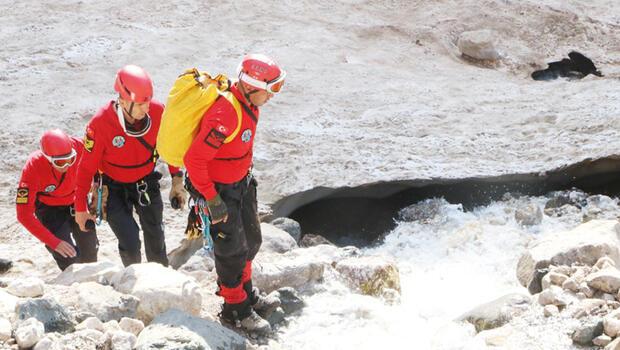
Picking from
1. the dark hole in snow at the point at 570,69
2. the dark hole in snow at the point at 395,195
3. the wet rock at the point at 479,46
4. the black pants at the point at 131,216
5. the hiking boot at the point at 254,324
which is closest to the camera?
the hiking boot at the point at 254,324

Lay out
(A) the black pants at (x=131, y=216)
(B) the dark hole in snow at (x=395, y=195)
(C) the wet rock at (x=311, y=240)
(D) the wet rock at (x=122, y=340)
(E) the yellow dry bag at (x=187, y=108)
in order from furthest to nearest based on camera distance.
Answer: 1. (B) the dark hole in snow at (x=395, y=195)
2. (C) the wet rock at (x=311, y=240)
3. (A) the black pants at (x=131, y=216)
4. (E) the yellow dry bag at (x=187, y=108)
5. (D) the wet rock at (x=122, y=340)

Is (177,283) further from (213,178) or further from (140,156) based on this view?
(140,156)

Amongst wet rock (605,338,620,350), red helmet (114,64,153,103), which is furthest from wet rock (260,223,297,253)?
wet rock (605,338,620,350)

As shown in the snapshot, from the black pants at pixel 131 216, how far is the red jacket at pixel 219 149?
4.09 feet

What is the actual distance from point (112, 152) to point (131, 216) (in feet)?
1.87

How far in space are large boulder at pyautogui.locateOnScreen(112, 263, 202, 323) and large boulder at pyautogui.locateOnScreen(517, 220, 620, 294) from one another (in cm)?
260

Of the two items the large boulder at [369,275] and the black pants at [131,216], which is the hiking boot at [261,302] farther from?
the black pants at [131,216]

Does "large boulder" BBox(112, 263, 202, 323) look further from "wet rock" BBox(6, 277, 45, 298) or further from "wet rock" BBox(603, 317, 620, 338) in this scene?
"wet rock" BBox(603, 317, 620, 338)

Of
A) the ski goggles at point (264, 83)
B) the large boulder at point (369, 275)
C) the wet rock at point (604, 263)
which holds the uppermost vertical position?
the ski goggles at point (264, 83)

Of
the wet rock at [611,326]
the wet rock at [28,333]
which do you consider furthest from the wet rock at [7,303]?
the wet rock at [611,326]

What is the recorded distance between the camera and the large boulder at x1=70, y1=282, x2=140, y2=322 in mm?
4117

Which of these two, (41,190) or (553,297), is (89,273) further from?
(553,297)

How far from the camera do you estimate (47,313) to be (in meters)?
Result: 3.82

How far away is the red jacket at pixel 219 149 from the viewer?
12.8ft
